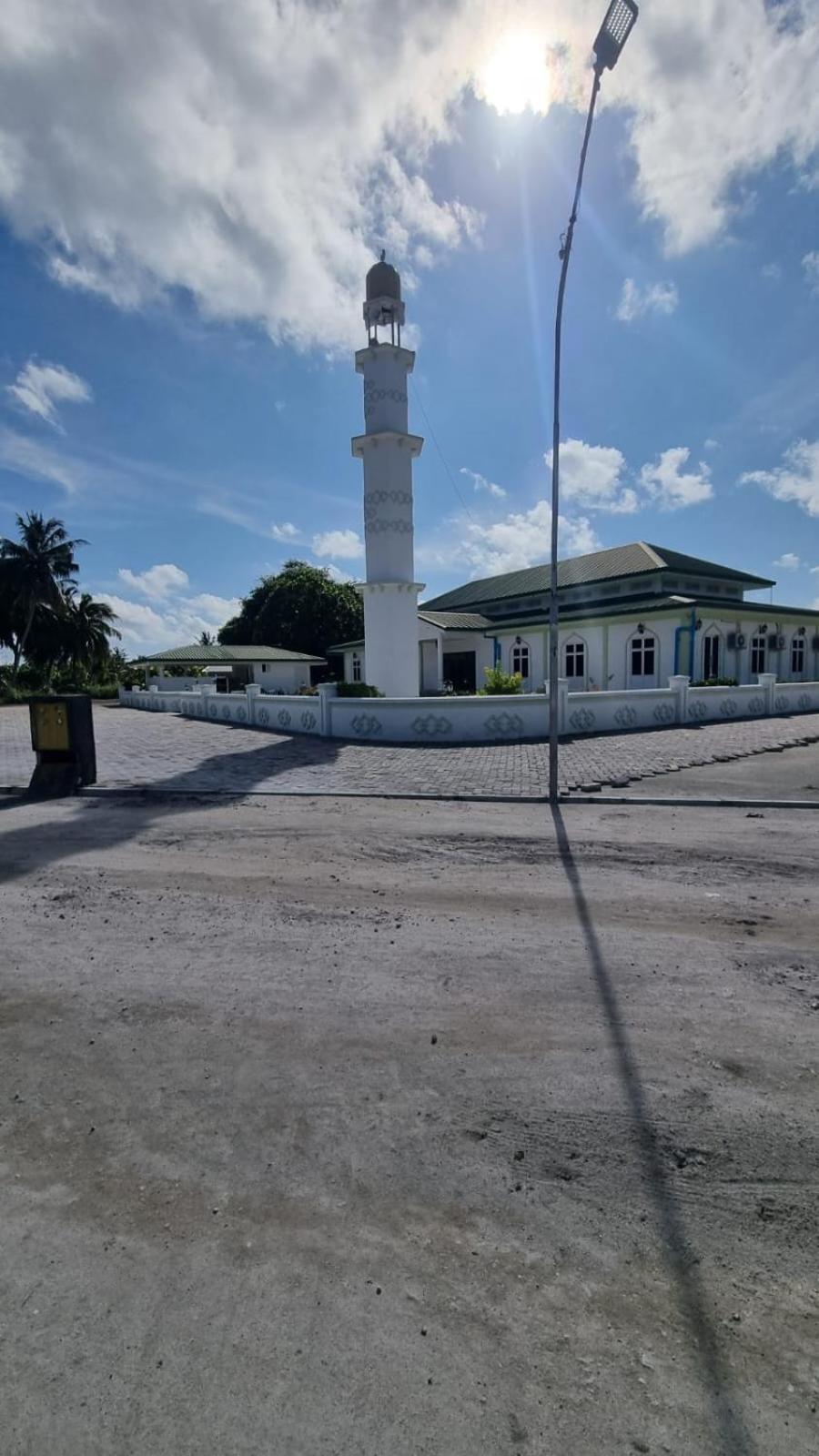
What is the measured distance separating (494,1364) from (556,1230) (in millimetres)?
515

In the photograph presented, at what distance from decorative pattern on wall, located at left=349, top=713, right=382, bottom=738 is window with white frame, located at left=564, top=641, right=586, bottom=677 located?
49.9ft

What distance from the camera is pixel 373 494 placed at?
20422 millimetres

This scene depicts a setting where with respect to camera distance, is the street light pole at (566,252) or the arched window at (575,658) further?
the arched window at (575,658)

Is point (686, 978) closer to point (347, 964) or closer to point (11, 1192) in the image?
point (347, 964)

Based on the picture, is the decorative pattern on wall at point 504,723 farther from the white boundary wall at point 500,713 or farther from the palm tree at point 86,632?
the palm tree at point 86,632

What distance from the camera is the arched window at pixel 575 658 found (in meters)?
28.6

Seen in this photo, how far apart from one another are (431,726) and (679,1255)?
13.4 m

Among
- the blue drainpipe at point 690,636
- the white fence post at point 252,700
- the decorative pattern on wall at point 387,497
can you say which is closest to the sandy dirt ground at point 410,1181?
the white fence post at point 252,700

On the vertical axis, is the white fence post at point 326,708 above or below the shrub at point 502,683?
below

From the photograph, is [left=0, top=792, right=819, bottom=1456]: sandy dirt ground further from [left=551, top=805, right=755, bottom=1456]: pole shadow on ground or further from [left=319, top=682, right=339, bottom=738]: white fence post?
[left=319, top=682, right=339, bottom=738]: white fence post

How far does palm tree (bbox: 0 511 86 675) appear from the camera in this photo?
151 ft

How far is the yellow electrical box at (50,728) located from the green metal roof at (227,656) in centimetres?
3245

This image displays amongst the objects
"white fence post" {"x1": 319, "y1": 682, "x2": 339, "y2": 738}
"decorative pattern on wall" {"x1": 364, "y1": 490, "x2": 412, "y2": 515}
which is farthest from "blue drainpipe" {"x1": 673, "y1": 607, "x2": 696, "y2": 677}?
"white fence post" {"x1": 319, "y1": 682, "x2": 339, "y2": 738}

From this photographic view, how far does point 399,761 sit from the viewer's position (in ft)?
42.3
